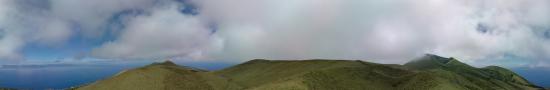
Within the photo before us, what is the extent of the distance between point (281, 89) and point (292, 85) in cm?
795

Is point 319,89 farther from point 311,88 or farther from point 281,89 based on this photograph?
point 281,89

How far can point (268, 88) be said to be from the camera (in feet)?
652

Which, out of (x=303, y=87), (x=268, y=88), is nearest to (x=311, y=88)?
(x=303, y=87)

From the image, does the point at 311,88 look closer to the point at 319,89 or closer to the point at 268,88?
the point at 319,89

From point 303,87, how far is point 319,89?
672 centimetres

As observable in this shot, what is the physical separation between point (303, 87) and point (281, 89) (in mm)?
10455

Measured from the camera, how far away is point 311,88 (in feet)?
650

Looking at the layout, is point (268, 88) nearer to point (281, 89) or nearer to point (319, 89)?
point (281, 89)

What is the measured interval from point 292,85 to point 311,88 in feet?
25.1

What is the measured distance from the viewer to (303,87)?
650 feet

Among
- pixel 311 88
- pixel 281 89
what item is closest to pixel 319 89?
pixel 311 88

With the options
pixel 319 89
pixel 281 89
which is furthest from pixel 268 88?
pixel 319 89

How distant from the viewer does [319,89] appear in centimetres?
19962
